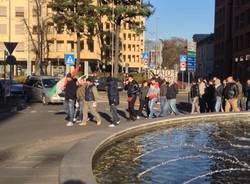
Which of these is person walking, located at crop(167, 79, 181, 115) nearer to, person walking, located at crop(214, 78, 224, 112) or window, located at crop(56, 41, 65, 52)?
person walking, located at crop(214, 78, 224, 112)

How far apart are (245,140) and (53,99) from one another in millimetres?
20208

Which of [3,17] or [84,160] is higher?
[3,17]

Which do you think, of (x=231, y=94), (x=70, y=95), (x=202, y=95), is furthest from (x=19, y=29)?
(x=70, y=95)

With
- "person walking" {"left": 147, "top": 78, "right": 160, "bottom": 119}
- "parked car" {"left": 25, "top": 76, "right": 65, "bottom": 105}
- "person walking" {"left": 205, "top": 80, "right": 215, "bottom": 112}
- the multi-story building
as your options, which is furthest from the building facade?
"person walking" {"left": 147, "top": 78, "right": 160, "bottom": 119}

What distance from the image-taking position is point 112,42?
83312mm

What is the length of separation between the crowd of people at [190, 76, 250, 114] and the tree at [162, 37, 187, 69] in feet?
414

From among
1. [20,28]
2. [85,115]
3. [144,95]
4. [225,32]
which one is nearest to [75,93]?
[85,115]

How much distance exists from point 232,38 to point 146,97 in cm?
8489

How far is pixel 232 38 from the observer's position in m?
106

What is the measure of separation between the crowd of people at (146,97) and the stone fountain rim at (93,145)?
2.07m

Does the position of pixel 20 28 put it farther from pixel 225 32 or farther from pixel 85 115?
pixel 85 115

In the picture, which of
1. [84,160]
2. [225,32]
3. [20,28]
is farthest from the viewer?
[225,32]

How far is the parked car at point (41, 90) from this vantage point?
113 feet

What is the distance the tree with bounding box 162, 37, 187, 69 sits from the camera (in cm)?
15562
